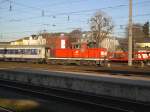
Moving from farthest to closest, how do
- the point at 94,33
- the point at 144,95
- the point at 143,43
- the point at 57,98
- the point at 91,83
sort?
the point at 143,43 → the point at 94,33 → the point at 91,83 → the point at 57,98 → the point at 144,95

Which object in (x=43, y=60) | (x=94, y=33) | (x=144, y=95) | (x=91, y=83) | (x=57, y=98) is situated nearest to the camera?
(x=144, y=95)

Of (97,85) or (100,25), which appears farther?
(100,25)

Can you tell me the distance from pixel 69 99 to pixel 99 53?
104 feet

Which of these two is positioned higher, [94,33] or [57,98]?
[94,33]

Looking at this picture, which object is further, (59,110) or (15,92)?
(15,92)

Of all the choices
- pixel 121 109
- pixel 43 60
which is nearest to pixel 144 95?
pixel 121 109

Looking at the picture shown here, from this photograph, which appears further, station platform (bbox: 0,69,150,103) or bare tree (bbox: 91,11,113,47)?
bare tree (bbox: 91,11,113,47)

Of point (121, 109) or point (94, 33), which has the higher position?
point (94, 33)

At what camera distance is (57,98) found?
15.1 meters

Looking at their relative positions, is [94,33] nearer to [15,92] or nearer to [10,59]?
[10,59]

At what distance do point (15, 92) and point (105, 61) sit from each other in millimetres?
28740

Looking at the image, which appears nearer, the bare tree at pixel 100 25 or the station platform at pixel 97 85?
the station platform at pixel 97 85

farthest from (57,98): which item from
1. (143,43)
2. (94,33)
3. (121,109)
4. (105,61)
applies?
(143,43)

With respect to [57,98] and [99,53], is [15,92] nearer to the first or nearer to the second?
[57,98]
